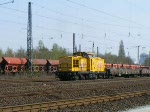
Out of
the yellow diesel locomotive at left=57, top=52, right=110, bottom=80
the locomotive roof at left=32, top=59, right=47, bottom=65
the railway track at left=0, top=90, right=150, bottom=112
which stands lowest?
the railway track at left=0, top=90, right=150, bottom=112

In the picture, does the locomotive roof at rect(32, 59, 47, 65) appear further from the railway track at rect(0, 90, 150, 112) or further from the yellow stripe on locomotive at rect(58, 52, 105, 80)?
the railway track at rect(0, 90, 150, 112)

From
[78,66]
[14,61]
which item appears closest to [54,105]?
[78,66]

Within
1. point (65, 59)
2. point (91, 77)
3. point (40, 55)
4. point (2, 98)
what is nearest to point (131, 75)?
point (91, 77)

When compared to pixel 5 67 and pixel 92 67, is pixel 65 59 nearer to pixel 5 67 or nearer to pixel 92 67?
pixel 92 67

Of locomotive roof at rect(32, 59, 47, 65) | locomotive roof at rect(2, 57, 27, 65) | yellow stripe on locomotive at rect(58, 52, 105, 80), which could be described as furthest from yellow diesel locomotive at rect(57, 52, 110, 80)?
locomotive roof at rect(32, 59, 47, 65)

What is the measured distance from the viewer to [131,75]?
55906 millimetres

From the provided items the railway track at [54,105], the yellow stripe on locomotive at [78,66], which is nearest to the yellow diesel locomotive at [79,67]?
the yellow stripe on locomotive at [78,66]

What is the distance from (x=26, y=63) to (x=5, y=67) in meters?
4.52

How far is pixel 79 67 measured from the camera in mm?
36938

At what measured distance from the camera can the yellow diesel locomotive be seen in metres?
36.2

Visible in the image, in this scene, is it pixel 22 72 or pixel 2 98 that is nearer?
pixel 2 98

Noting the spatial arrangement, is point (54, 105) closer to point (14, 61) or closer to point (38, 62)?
point (14, 61)

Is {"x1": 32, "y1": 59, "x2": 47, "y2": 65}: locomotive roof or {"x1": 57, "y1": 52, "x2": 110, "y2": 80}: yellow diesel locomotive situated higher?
{"x1": 32, "y1": 59, "x2": 47, "y2": 65}: locomotive roof

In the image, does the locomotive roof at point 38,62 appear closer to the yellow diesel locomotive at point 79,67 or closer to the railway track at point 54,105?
the yellow diesel locomotive at point 79,67
